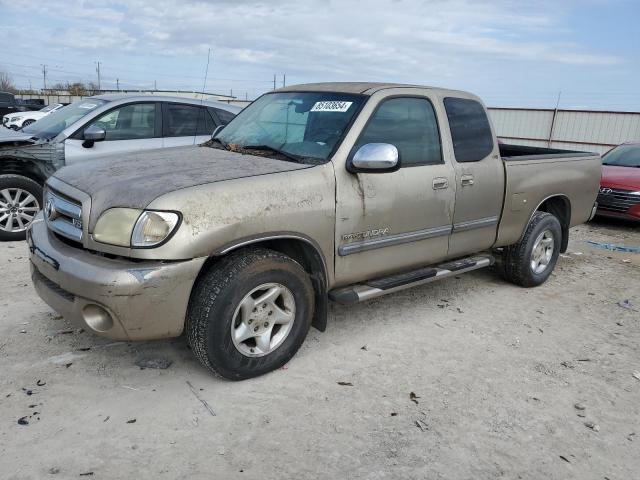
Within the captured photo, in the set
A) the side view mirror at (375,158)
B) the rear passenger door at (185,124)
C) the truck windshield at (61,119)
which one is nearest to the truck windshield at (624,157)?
the rear passenger door at (185,124)

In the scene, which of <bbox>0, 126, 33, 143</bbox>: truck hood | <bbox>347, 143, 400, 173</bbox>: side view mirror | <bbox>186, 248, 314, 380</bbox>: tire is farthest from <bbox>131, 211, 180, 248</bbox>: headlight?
<bbox>0, 126, 33, 143</bbox>: truck hood

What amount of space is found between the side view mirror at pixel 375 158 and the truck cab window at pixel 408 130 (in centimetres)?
24

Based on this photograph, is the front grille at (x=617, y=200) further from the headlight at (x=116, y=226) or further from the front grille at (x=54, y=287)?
the front grille at (x=54, y=287)

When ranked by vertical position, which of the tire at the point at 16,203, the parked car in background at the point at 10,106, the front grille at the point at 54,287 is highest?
the parked car in background at the point at 10,106

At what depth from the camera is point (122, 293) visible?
282 centimetres

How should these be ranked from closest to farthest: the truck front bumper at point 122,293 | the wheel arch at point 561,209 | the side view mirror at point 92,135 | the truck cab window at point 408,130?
1. the truck front bumper at point 122,293
2. the truck cab window at point 408,130
3. the wheel arch at point 561,209
4. the side view mirror at point 92,135

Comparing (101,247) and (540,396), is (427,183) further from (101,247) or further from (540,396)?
(101,247)

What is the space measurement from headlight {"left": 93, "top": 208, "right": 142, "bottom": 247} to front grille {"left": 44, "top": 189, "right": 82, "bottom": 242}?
219mm

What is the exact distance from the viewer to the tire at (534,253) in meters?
5.34

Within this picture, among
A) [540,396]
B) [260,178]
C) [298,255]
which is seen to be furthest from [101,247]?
[540,396]

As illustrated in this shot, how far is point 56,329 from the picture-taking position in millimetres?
3992

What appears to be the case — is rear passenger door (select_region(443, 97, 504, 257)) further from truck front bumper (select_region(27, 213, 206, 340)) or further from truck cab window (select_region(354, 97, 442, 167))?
truck front bumper (select_region(27, 213, 206, 340))

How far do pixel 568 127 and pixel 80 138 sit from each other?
1688 centimetres

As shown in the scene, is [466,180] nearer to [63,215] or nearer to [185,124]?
[63,215]
